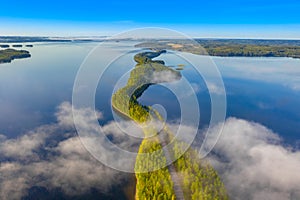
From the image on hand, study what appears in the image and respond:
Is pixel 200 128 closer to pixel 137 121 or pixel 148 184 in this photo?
pixel 137 121

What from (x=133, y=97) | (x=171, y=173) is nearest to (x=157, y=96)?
(x=133, y=97)

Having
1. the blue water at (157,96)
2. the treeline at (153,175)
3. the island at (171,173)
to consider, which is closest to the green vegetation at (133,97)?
the blue water at (157,96)

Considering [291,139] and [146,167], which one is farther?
[291,139]

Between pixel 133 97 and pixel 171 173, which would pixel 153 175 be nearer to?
pixel 171 173

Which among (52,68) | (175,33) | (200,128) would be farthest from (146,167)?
(52,68)

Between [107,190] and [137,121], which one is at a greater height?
[137,121]

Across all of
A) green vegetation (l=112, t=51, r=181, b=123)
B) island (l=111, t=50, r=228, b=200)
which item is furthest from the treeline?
green vegetation (l=112, t=51, r=181, b=123)

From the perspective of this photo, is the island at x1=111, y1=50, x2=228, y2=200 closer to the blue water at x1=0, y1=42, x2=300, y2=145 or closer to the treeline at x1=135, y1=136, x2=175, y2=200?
the treeline at x1=135, y1=136, x2=175, y2=200

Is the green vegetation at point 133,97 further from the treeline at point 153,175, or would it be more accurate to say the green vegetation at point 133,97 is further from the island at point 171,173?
the treeline at point 153,175
